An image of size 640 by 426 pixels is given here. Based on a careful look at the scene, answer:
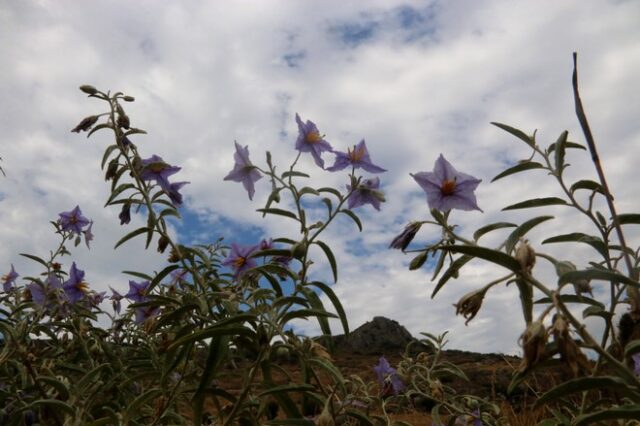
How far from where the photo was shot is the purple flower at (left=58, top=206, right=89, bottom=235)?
324 cm

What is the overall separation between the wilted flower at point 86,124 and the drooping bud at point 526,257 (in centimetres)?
170

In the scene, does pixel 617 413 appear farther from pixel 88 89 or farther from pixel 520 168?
pixel 88 89

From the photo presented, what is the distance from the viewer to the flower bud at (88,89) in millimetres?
2152

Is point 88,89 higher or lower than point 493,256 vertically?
higher

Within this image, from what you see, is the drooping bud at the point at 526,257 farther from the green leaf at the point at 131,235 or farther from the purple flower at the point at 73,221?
the purple flower at the point at 73,221

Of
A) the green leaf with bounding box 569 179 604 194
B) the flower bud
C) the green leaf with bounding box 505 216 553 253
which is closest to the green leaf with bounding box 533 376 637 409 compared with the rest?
the green leaf with bounding box 505 216 553 253

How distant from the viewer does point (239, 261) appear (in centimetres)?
223

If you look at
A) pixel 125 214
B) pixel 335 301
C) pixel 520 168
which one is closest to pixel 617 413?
pixel 520 168

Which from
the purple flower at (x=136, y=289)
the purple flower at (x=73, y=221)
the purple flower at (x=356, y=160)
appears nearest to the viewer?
the purple flower at (x=356, y=160)

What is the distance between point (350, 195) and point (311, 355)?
1.95 ft

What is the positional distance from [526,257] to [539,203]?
54 centimetres

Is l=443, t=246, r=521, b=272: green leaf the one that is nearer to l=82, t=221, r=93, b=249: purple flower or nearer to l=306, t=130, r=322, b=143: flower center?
l=306, t=130, r=322, b=143: flower center

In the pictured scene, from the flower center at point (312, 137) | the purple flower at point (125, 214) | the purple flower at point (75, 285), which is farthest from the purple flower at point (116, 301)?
the flower center at point (312, 137)

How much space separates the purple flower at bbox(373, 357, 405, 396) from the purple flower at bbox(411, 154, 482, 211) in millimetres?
886
